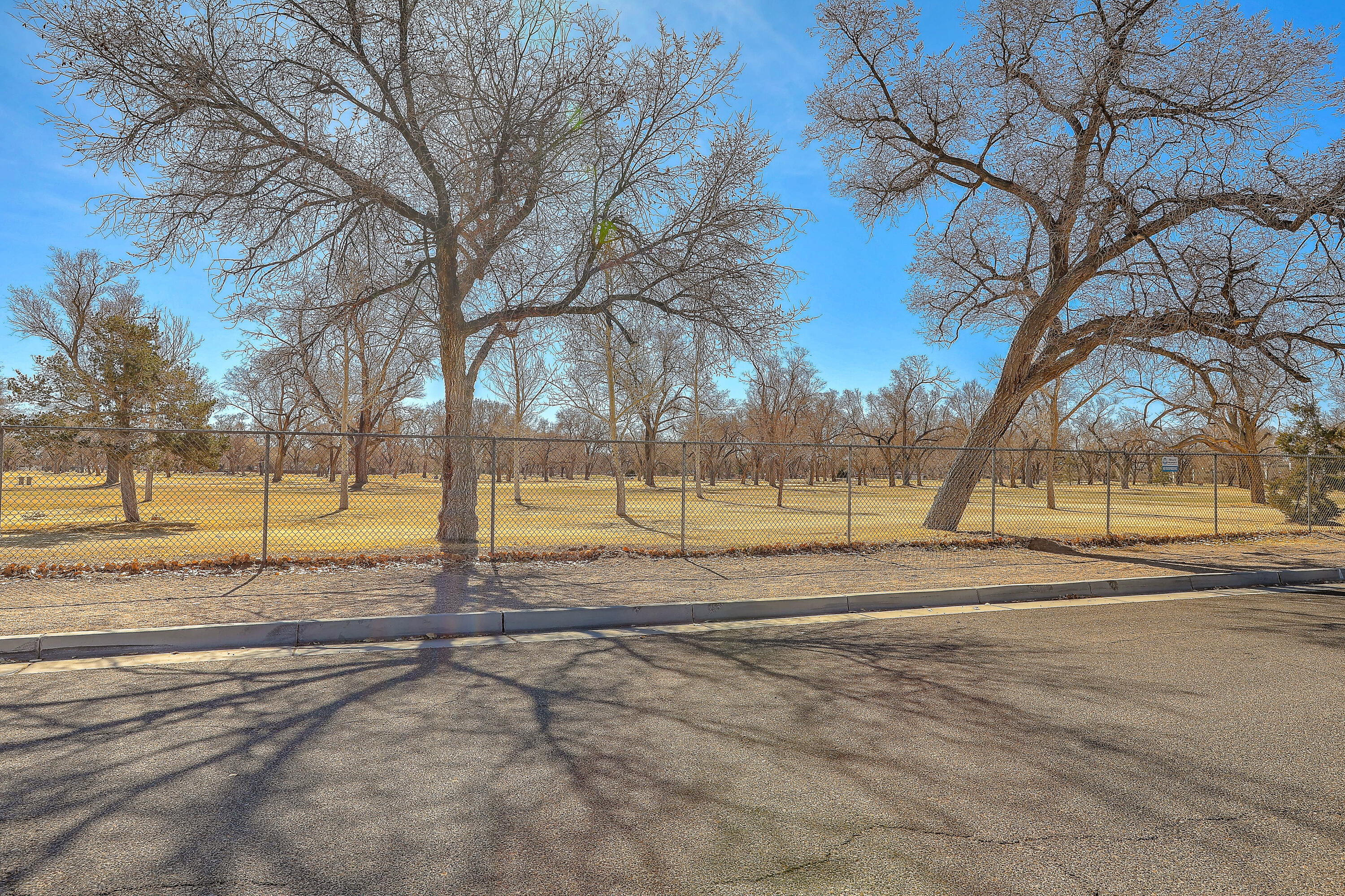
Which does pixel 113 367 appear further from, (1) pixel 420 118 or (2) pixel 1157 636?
(2) pixel 1157 636

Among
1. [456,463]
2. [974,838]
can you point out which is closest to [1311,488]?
[456,463]

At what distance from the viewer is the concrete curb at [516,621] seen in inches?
253

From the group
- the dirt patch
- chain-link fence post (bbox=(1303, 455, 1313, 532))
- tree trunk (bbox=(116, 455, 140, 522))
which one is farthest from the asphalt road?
tree trunk (bbox=(116, 455, 140, 522))

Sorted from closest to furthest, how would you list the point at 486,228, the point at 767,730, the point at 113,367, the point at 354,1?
the point at 767,730
the point at 354,1
the point at 486,228
the point at 113,367

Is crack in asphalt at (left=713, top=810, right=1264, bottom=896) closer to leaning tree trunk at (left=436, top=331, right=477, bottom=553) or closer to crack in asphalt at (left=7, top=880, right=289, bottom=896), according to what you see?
crack in asphalt at (left=7, top=880, right=289, bottom=896)

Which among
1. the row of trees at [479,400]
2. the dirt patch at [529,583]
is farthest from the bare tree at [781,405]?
the dirt patch at [529,583]

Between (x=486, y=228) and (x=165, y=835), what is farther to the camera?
(x=486, y=228)

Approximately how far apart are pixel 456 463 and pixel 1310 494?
22.6m

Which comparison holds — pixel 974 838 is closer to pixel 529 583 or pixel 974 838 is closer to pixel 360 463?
pixel 529 583

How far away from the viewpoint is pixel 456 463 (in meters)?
13.3

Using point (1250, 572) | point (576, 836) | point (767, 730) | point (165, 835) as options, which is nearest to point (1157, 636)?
point (767, 730)

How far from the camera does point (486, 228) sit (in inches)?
517

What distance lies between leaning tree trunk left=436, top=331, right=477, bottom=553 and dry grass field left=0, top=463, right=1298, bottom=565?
0.65m

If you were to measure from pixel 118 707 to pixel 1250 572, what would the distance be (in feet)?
48.7
